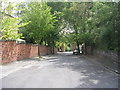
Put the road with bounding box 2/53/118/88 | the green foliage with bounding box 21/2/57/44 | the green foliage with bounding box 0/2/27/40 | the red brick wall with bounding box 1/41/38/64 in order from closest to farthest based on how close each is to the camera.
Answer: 1. the road with bounding box 2/53/118/88
2. the green foliage with bounding box 0/2/27/40
3. the red brick wall with bounding box 1/41/38/64
4. the green foliage with bounding box 21/2/57/44

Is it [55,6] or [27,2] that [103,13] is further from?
[55,6]

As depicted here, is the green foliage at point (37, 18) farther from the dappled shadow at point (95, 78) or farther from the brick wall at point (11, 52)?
the dappled shadow at point (95, 78)

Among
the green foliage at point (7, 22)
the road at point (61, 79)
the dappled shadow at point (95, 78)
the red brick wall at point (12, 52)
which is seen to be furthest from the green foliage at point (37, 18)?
the road at point (61, 79)

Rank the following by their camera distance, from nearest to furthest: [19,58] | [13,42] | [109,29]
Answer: [109,29]
[13,42]
[19,58]

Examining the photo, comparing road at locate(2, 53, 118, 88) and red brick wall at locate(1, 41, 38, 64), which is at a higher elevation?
red brick wall at locate(1, 41, 38, 64)

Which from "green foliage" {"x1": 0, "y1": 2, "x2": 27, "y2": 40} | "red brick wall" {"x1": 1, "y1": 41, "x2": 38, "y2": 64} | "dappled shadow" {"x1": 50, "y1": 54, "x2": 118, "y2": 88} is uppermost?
"green foliage" {"x1": 0, "y1": 2, "x2": 27, "y2": 40}

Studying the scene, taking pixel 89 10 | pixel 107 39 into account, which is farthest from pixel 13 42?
pixel 89 10

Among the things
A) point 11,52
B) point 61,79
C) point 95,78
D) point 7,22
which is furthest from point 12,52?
point 95,78

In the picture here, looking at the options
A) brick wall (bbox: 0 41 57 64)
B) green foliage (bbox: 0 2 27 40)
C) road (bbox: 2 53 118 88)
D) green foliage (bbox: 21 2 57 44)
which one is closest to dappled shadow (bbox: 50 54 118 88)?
road (bbox: 2 53 118 88)

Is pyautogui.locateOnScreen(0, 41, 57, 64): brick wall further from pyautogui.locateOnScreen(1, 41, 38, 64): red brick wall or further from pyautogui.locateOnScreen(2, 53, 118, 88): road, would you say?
pyautogui.locateOnScreen(2, 53, 118, 88): road

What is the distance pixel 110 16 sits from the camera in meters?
11.9

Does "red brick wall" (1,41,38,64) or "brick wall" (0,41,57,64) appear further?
"red brick wall" (1,41,38,64)

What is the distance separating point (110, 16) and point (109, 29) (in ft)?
3.74

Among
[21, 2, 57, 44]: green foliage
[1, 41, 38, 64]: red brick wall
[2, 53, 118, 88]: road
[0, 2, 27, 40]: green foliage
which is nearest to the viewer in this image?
[2, 53, 118, 88]: road
